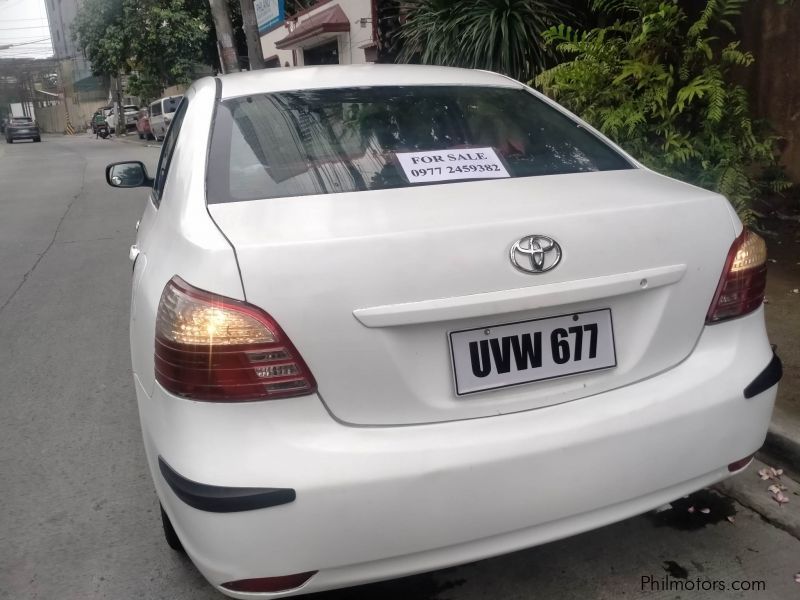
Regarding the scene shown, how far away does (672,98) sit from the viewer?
16.6 feet

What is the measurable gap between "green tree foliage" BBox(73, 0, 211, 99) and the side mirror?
82.9ft

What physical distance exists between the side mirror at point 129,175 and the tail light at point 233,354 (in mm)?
2294

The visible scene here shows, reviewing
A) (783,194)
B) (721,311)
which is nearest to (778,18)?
(783,194)

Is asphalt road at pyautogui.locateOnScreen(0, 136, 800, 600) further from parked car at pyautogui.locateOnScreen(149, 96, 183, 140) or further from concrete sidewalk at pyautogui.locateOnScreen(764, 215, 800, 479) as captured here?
parked car at pyautogui.locateOnScreen(149, 96, 183, 140)

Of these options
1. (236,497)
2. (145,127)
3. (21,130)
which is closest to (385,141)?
(236,497)

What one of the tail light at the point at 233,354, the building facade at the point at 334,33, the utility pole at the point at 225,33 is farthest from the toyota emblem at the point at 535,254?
the building facade at the point at 334,33

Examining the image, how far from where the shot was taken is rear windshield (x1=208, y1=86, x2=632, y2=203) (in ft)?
7.29

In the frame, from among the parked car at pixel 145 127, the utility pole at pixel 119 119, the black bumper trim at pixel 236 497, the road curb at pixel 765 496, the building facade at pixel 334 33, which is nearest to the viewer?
→ the black bumper trim at pixel 236 497

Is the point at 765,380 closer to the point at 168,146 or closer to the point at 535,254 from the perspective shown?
the point at 535,254

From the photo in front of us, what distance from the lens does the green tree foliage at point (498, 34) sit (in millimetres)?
7090

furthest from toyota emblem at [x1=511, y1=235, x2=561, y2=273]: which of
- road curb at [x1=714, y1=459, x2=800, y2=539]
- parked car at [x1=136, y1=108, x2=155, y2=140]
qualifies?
parked car at [x1=136, y1=108, x2=155, y2=140]

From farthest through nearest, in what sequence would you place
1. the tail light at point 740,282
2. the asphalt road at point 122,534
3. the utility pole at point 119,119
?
the utility pole at point 119,119
the asphalt road at point 122,534
the tail light at point 740,282

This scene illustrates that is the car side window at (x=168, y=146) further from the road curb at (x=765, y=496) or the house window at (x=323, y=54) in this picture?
the house window at (x=323, y=54)

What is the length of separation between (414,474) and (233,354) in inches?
19.3
